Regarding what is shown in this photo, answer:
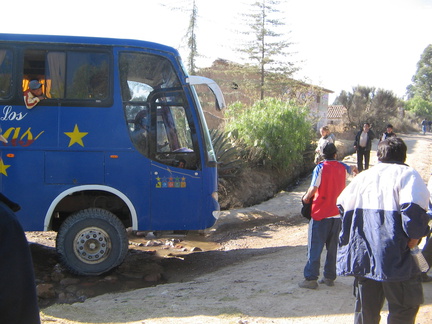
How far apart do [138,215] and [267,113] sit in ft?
26.6

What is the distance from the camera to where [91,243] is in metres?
6.73

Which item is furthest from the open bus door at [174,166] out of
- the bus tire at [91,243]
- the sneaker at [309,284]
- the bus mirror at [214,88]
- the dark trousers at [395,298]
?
the dark trousers at [395,298]

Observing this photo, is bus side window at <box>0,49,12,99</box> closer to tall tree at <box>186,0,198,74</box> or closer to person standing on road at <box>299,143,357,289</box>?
person standing on road at <box>299,143,357,289</box>

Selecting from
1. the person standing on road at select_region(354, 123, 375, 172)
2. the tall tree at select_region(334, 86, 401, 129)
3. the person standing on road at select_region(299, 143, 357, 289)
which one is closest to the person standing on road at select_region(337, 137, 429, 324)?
the person standing on road at select_region(299, 143, 357, 289)

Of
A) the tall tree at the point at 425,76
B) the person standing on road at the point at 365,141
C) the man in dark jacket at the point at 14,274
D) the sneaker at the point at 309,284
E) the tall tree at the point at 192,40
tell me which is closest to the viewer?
the man in dark jacket at the point at 14,274

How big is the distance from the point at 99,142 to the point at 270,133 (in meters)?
7.99

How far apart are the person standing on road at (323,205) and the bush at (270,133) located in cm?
837

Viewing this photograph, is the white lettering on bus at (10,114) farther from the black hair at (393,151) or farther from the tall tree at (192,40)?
the tall tree at (192,40)

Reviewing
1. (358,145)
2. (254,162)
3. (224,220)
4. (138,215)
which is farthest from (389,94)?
(138,215)

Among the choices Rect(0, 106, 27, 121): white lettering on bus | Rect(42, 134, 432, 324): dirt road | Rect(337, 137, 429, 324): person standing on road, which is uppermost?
Rect(0, 106, 27, 121): white lettering on bus

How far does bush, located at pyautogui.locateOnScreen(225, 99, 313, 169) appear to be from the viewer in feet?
45.7

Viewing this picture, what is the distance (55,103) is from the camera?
6.76 metres

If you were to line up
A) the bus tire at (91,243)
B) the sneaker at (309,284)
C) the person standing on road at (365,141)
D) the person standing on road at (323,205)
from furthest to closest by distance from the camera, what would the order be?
1. the person standing on road at (365,141)
2. the bus tire at (91,243)
3. the sneaker at (309,284)
4. the person standing on road at (323,205)

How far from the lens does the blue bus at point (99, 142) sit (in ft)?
21.9
